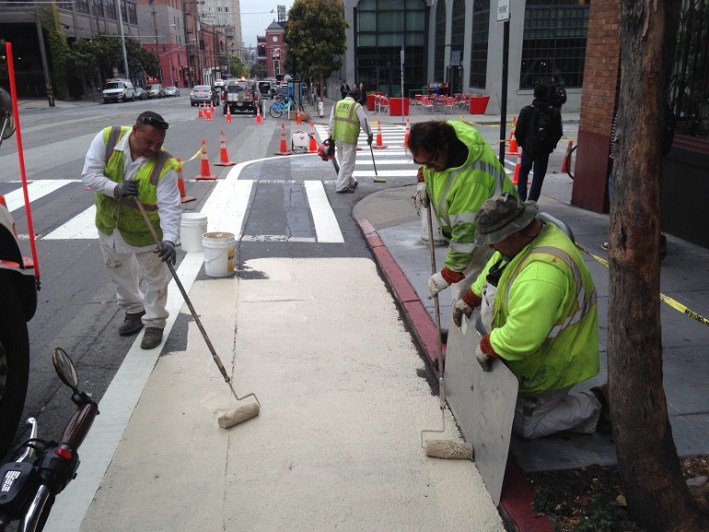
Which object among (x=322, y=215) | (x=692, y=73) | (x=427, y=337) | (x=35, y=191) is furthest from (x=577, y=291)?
(x=35, y=191)

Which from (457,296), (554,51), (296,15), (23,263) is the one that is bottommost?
(457,296)

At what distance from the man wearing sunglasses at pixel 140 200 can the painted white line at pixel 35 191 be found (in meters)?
6.00

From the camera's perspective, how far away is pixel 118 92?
180 feet

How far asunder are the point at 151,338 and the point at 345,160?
691 centimetres

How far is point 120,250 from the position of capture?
201 inches

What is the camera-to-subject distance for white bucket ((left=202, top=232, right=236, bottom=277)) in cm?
673

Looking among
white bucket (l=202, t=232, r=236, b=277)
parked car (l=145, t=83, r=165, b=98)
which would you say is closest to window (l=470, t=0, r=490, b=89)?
white bucket (l=202, t=232, r=236, b=277)

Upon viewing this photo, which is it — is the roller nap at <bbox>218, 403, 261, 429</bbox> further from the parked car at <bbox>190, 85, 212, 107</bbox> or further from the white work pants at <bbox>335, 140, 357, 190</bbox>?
the parked car at <bbox>190, 85, 212, 107</bbox>

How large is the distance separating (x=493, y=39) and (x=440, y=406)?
2892 centimetres

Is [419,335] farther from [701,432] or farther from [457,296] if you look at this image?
[701,432]

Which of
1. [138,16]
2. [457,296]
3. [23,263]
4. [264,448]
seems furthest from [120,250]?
[138,16]

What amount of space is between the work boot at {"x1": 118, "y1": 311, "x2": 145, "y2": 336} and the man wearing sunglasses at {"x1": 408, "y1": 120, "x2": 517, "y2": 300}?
106 inches

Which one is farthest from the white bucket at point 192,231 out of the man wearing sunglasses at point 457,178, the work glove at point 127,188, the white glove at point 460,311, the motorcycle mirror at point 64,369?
the motorcycle mirror at point 64,369

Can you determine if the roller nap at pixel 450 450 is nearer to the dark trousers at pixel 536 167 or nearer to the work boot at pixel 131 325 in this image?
the work boot at pixel 131 325
